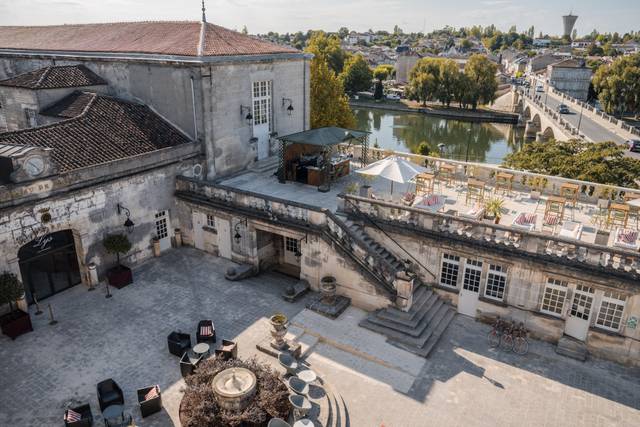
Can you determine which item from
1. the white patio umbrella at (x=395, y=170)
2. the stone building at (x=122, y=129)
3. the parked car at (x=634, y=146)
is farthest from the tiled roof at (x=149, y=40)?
the parked car at (x=634, y=146)

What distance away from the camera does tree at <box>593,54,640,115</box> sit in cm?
7031

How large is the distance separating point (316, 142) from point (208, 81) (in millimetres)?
5435

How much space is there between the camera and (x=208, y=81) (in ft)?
67.1

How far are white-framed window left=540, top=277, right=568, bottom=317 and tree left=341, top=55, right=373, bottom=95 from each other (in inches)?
3076

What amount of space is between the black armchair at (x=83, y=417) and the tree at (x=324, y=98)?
99.0ft

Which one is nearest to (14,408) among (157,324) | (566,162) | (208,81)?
(157,324)

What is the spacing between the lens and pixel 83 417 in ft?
38.2

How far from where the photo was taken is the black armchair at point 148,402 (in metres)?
12.1

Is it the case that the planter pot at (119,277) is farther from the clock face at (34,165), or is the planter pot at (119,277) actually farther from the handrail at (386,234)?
the handrail at (386,234)

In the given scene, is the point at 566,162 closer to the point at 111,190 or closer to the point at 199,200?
the point at 199,200

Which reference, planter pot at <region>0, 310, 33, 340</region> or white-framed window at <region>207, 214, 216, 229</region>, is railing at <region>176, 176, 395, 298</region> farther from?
planter pot at <region>0, 310, 33, 340</region>

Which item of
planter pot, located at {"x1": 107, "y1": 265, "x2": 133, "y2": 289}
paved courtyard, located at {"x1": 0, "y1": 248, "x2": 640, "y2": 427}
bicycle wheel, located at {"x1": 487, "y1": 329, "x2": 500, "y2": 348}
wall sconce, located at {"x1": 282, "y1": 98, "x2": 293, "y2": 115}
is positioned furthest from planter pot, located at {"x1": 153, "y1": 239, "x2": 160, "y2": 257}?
bicycle wheel, located at {"x1": 487, "y1": 329, "x2": 500, "y2": 348}

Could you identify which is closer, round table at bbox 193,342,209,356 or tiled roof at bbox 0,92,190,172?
round table at bbox 193,342,209,356

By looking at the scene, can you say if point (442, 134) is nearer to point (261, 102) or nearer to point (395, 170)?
point (261, 102)
